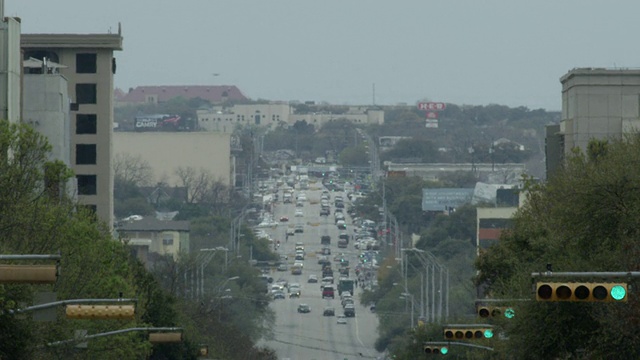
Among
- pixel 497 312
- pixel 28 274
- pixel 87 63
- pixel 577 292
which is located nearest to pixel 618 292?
pixel 577 292

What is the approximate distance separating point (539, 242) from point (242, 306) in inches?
4369

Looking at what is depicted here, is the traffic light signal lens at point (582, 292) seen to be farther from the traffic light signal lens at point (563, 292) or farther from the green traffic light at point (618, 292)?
the green traffic light at point (618, 292)

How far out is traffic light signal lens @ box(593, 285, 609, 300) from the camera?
39.8m

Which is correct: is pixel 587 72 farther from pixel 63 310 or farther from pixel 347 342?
pixel 347 342

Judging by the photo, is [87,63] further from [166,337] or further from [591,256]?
[591,256]

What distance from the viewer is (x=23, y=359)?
185 ft

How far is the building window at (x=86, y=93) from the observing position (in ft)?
438

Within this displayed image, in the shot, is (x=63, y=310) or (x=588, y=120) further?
(x=588, y=120)

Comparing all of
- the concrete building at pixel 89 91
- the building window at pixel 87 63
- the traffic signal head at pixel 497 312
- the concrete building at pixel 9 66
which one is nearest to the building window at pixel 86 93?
the concrete building at pixel 89 91

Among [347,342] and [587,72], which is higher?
[587,72]

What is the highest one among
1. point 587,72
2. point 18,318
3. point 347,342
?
point 587,72

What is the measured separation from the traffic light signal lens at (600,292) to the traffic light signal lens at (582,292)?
0.15 meters

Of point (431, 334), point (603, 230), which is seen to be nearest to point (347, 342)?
point (431, 334)

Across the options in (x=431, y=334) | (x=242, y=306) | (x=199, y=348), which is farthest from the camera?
(x=242, y=306)
